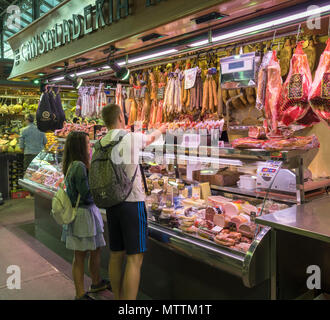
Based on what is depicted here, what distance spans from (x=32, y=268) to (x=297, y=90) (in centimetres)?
388

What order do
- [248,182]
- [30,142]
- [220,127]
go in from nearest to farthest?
[248,182]
[220,127]
[30,142]

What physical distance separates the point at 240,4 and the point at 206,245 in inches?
75.0

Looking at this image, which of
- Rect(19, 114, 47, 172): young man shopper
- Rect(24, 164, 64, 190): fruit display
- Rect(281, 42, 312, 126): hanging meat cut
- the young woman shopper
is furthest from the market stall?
Rect(19, 114, 47, 172): young man shopper

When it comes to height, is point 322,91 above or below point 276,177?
above

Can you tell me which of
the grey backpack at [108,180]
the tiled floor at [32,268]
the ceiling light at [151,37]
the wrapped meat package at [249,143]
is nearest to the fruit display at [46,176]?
the tiled floor at [32,268]

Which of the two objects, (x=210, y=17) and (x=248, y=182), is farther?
(x=248, y=182)

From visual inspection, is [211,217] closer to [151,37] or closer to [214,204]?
[214,204]

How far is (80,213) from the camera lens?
137 inches

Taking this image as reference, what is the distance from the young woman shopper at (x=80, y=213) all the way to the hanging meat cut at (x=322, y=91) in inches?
87.1

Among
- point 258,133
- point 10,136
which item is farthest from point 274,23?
point 10,136

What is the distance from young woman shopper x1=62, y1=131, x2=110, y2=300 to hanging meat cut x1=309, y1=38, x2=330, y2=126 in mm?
2212
